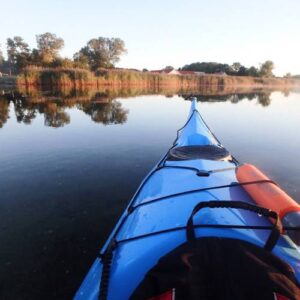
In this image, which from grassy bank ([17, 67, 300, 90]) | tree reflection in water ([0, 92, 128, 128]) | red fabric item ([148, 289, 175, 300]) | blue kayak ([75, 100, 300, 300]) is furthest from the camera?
grassy bank ([17, 67, 300, 90])

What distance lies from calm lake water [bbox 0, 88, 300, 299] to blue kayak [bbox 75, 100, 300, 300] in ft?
2.83

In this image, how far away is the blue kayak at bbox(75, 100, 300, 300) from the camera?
5.11 feet

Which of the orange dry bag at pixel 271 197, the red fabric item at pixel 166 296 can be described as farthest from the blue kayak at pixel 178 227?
the red fabric item at pixel 166 296

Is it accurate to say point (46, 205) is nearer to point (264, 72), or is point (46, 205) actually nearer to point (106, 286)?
point (106, 286)

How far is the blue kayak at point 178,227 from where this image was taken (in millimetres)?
1558

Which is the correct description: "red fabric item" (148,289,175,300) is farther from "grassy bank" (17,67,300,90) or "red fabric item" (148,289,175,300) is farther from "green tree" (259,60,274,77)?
"green tree" (259,60,274,77)

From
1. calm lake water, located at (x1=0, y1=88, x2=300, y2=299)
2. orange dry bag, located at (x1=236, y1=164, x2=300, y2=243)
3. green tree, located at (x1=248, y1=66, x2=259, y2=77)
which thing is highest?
green tree, located at (x1=248, y1=66, x2=259, y2=77)

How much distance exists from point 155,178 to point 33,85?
26.3 m

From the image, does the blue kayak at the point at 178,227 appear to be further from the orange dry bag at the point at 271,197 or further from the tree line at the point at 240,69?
the tree line at the point at 240,69

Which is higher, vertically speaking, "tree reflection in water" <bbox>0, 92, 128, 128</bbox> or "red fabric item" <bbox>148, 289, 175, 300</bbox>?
"tree reflection in water" <bbox>0, 92, 128, 128</bbox>

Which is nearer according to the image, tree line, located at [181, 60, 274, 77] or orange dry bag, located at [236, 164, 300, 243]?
orange dry bag, located at [236, 164, 300, 243]

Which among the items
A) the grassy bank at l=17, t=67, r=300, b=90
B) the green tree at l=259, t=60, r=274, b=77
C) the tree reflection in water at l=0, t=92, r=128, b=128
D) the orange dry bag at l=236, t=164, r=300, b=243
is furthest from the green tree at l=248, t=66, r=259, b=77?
the orange dry bag at l=236, t=164, r=300, b=243

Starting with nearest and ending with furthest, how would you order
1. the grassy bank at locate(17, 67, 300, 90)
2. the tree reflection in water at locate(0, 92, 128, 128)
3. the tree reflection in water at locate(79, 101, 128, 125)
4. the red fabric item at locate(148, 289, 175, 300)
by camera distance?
the red fabric item at locate(148, 289, 175, 300) → the tree reflection in water at locate(0, 92, 128, 128) → the tree reflection in water at locate(79, 101, 128, 125) → the grassy bank at locate(17, 67, 300, 90)

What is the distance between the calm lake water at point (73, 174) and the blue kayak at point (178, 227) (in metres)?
0.86
